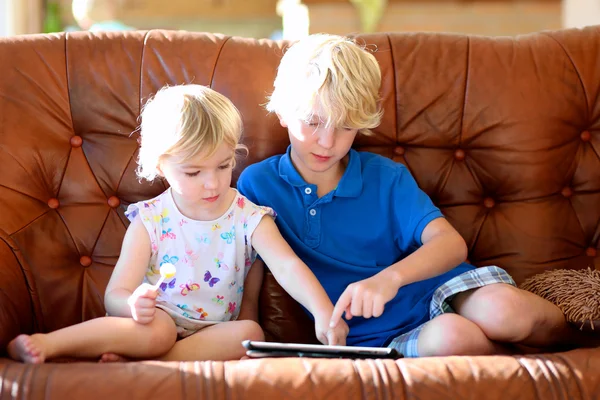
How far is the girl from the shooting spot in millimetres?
1359

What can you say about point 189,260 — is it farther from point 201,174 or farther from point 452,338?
point 452,338

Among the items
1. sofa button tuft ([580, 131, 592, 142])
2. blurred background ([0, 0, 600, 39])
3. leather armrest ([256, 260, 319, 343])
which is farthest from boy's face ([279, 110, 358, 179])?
blurred background ([0, 0, 600, 39])

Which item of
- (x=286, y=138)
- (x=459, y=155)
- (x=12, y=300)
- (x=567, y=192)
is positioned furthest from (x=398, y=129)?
(x=12, y=300)

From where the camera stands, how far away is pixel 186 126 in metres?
1.42

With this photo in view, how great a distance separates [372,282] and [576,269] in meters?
0.63

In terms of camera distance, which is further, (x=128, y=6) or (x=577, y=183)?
(x=128, y=6)

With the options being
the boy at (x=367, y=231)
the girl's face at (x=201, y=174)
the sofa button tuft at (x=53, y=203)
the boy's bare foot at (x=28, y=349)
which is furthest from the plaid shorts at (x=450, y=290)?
the sofa button tuft at (x=53, y=203)

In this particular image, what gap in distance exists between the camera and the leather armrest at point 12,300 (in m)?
1.40

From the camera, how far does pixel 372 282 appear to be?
1.40 metres

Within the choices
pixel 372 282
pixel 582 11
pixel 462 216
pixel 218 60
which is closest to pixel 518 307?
pixel 372 282

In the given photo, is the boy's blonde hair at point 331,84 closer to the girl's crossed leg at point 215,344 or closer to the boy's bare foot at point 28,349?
the girl's crossed leg at point 215,344

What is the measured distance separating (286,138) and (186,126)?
15.1 inches

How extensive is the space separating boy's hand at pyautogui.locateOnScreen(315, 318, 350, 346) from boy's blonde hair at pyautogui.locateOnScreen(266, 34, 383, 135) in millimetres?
408

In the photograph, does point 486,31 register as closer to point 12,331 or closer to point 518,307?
point 518,307
